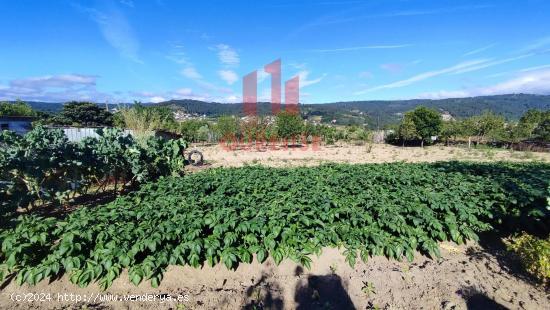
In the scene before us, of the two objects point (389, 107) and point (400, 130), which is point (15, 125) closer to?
point (400, 130)

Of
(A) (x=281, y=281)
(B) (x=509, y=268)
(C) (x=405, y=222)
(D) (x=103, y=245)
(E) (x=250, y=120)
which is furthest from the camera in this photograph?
(E) (x=250, y=120)

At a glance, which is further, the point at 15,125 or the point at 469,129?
the point at 469,129

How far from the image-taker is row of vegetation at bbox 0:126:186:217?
5414 millimetres

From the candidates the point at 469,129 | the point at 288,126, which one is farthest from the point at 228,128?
the point at 469,129

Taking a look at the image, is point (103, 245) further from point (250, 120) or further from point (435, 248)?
point (250, 120)

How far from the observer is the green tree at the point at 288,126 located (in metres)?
31.9

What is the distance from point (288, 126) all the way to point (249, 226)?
92.7 ft

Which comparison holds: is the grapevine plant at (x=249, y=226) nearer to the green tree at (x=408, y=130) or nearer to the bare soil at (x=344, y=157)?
the bare soil at (x=344, y=157)

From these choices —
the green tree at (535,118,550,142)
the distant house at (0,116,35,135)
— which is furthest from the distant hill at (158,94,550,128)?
the distant house at (0,116,35,135)

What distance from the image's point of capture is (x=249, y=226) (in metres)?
3.89

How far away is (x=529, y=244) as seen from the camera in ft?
13.1

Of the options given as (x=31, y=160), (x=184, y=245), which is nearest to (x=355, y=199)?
(x=184, y=245)

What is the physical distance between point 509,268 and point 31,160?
320 inches

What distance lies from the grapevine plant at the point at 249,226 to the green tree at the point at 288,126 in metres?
26.1
